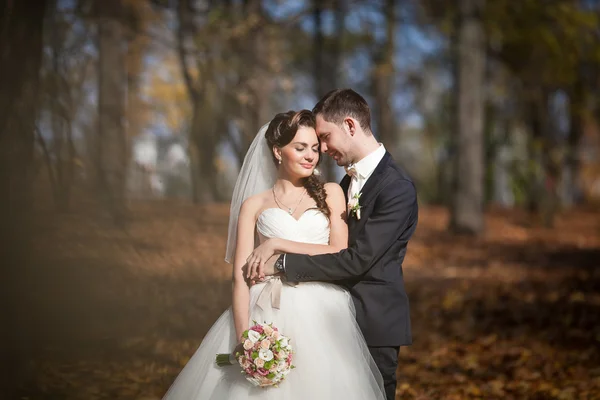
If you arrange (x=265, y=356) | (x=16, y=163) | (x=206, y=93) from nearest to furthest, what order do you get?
(x=265, y=356), (x=16, y=163), (x=206, y=93)

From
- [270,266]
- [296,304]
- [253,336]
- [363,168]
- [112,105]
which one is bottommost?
[253,336]

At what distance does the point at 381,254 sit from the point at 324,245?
32 cm

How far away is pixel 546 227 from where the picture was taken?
2117 centimetres

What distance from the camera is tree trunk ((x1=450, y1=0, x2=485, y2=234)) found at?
17.3m

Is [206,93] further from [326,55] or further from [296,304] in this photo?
[326,55]

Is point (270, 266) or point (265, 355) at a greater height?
point (270, 266)

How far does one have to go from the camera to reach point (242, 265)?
398 cm

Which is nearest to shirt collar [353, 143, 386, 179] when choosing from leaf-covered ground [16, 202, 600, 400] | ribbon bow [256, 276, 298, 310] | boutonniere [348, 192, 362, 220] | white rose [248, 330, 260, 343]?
boutonniere [348, 192, 362, 220]

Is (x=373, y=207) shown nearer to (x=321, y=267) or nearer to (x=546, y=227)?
(x=321, y=267)

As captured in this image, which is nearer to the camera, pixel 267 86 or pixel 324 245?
pixel 324 245

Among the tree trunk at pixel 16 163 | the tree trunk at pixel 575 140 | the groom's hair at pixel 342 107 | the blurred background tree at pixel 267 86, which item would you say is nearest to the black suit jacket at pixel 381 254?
the groom's hair at pixel 342 107

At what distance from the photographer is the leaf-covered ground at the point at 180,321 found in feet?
21.9

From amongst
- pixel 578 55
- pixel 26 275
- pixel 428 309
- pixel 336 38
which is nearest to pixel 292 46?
pixel 336 38

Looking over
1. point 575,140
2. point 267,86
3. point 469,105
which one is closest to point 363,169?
point 267,86
